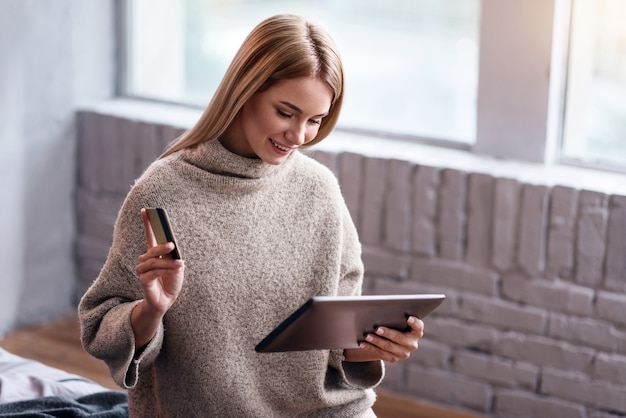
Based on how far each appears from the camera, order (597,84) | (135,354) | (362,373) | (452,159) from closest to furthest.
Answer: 1. (135,354)
2. (362,373)
3. (597,84)
4. (452,159)

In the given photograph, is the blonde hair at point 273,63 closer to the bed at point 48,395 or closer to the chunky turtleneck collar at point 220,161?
the chunky turtleneck collar at point 220,161

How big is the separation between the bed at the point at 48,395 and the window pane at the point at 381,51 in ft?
4.38

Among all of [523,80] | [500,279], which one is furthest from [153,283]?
[523,80]

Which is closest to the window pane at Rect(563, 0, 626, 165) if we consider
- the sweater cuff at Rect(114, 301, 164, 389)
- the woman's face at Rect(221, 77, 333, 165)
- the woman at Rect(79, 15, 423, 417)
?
the woman at Rect(79, 15, 423, 417)

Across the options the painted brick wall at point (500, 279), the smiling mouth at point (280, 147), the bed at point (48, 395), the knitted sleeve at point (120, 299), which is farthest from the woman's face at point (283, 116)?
the painted brick wall at point (500, 279)

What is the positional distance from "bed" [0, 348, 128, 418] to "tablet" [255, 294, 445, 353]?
62cm

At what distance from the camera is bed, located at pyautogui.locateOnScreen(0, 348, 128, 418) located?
2025 mm

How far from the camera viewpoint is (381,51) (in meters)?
3.12

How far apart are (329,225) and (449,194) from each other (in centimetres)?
104

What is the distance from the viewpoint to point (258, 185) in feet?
5.85

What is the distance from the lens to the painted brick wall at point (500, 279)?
2.67 meters

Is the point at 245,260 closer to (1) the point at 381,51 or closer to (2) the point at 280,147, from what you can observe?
(2) the point at 280,147

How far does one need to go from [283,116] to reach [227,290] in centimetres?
31

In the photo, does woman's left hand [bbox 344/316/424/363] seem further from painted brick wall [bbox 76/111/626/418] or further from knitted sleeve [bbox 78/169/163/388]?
painted brick wall [bbox 76/111/626/418]
